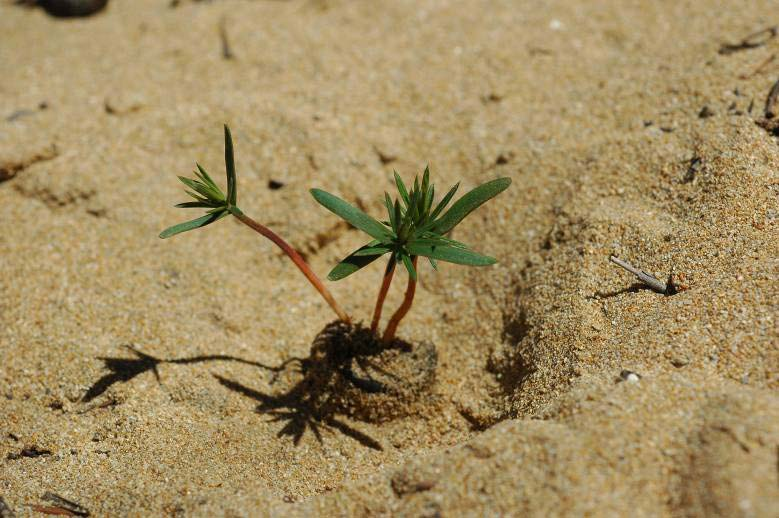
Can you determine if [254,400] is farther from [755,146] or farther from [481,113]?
[755,146]

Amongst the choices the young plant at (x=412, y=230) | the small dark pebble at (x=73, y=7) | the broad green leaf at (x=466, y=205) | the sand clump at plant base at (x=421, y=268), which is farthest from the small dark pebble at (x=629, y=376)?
the small dark pebble at (x=73, y=7)

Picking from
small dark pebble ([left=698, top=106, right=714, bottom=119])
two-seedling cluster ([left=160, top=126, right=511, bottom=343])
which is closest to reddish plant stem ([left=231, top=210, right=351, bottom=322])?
two-seedling cluster ([left=160, top=126, right=511, bottom=343])

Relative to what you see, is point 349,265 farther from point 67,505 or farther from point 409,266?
point 67,505

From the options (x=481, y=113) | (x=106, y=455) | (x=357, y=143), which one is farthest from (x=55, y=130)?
(x=481, y=113)

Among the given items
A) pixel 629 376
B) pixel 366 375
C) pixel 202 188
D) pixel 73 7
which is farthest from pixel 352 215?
pixel 73 7

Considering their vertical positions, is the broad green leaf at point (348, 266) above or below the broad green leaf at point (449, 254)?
below

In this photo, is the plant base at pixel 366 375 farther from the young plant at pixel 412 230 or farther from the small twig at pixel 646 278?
the small twig at pixel 646 278
